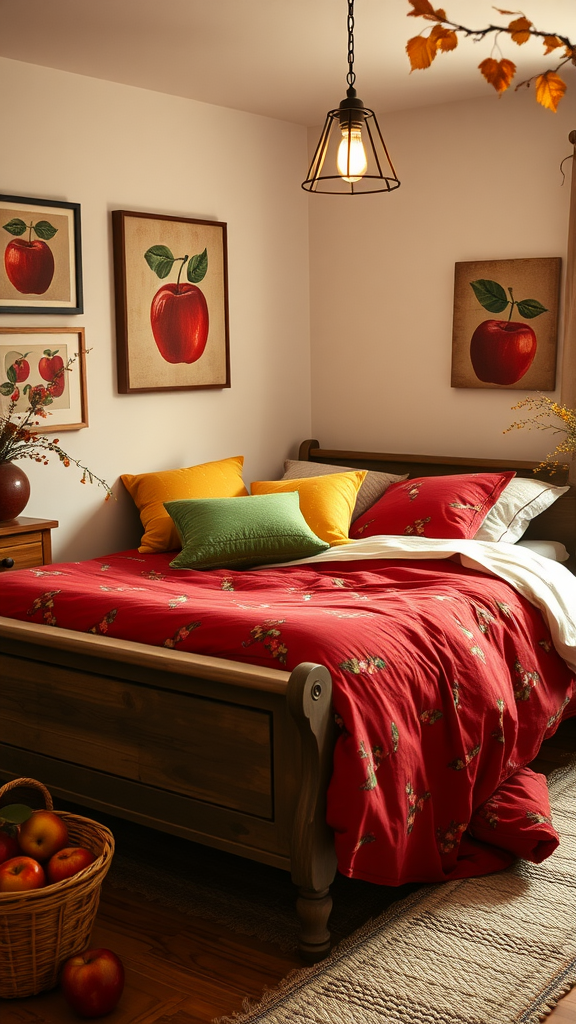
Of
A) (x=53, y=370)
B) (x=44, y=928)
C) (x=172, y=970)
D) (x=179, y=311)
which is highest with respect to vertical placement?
(x=179, y=311)

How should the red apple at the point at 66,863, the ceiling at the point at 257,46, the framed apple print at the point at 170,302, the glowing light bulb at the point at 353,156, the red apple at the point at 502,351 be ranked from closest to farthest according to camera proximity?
1. the red apple at the point at 66,863
2. the glowing light bulb at the point at 353,156
3. the ceiling at the point at 257,46
4. the framed apple print at the point at 170,302
5. the red apple at the point at 502,351

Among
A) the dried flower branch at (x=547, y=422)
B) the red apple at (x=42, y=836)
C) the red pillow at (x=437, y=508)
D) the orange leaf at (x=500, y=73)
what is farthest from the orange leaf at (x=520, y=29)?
the dried flower branch at (x=547, y=422)

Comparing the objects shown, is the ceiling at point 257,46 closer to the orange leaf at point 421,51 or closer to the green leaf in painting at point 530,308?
the green leaf in painting at point 530,308

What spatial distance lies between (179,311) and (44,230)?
73cm

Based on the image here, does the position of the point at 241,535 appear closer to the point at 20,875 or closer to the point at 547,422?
the point at 547,422

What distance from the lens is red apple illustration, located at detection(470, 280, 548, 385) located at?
4.15 metres

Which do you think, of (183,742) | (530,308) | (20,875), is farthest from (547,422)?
(20,875)

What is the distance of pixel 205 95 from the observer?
4.08 metres

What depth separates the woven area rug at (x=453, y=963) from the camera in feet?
6.70

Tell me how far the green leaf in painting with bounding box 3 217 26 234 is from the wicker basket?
87.3 inches

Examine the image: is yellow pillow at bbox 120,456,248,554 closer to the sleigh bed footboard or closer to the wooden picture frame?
the wooden picture frame

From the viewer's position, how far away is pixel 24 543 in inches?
131

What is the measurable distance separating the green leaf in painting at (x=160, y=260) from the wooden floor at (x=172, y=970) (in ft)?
8.13

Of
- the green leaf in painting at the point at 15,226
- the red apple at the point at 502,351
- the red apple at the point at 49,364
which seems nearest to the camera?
the green leaf in painting at the point at 15,226
